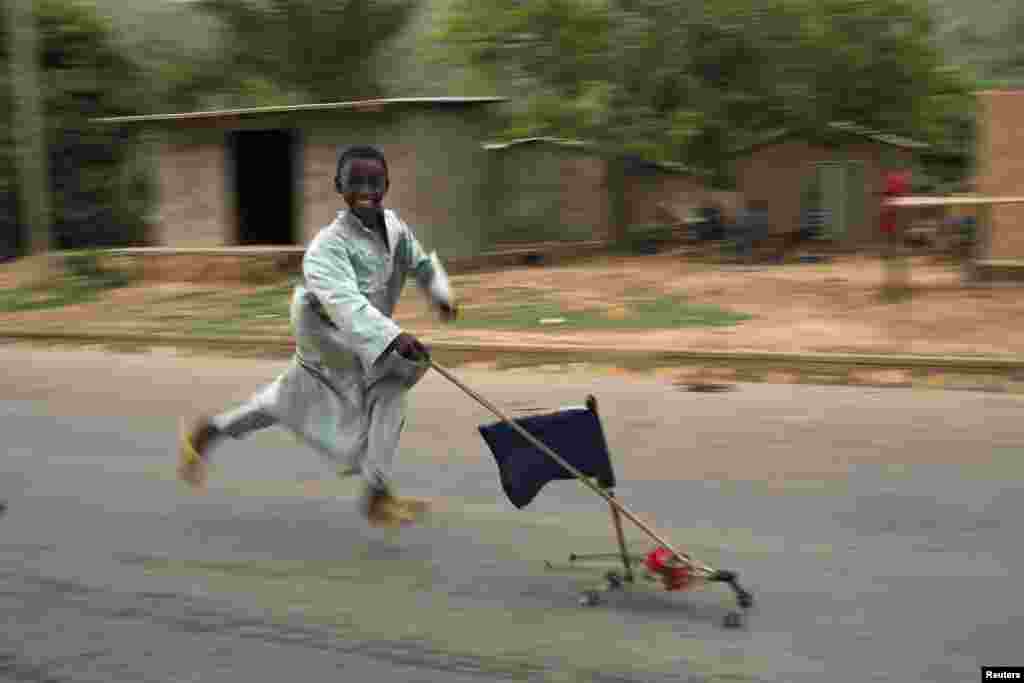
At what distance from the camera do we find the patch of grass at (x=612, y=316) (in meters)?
11.8

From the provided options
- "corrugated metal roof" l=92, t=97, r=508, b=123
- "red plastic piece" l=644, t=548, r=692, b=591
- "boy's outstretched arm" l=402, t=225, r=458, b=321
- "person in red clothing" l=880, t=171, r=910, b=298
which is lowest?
"red plastic piece" l=644, t=548, r=692, b=591

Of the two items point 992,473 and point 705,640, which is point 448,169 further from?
point 705,640

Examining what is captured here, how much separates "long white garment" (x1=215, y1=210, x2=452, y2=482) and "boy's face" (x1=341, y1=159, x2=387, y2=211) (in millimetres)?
102

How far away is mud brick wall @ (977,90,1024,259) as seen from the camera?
1322 centimetres

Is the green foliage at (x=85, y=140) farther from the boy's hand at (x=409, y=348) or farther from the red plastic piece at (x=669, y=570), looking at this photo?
the red plastic piece at (x=669, y=570)

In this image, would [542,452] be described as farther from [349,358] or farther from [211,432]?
[211,432]

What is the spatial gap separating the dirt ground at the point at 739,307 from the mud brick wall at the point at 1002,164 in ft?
1.84

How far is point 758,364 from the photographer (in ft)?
32.9

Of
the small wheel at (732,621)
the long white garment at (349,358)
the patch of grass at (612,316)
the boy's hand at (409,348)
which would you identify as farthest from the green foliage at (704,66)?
the small wheel at (732,621)

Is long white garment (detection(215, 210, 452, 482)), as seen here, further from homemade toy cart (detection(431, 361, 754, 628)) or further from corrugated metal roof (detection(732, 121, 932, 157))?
corrugated metal roof (detection(732, 121, 932, 157))

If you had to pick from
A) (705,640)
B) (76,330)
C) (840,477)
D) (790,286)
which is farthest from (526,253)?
(705,640)

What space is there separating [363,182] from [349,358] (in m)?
0.74

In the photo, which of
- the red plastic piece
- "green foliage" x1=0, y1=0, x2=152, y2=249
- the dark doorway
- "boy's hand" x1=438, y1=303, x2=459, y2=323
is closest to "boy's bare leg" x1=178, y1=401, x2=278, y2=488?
"boy's hand" x1=438, y1=303, x2=459, y2=323

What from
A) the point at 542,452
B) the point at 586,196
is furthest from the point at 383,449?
the point at 586,196
